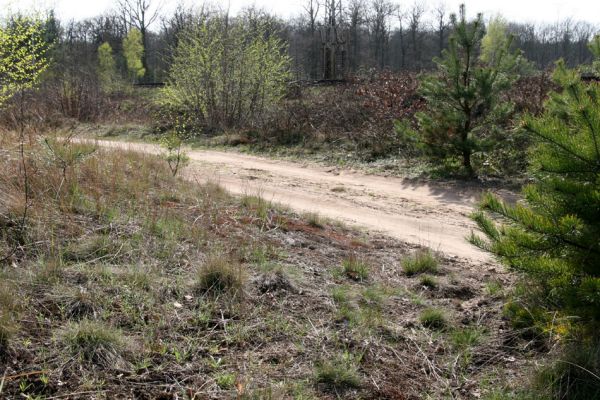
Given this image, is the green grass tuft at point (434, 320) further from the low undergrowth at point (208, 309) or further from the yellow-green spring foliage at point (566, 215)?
the yellow-green spring foliage at point (566, 215)

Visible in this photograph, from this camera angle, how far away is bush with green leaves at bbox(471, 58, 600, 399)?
345 centimetres

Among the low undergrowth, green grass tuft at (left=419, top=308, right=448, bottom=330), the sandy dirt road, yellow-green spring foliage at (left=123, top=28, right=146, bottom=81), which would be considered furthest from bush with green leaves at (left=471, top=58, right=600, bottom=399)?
yellow-green spring foliage at (left=123, top=28, right=146, bottom=81)

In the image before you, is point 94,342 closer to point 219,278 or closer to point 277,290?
point 219,278

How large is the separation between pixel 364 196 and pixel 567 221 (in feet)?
22.4

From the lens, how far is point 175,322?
4035mm

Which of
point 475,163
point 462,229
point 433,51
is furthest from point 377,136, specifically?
point 433,51

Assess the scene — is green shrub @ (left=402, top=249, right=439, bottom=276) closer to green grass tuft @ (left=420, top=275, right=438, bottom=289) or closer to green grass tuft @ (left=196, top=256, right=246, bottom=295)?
green grass tuft @ (left=420, top=275, right=438, bottom=289)

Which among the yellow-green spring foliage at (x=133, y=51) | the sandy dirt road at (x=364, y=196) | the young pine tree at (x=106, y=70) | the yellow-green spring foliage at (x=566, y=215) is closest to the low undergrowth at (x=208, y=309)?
the yellow-green spring foliage at (x=566, y=215)

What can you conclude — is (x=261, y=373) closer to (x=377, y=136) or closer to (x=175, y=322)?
(x=175, y=322)

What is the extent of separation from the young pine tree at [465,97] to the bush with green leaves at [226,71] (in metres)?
8.68

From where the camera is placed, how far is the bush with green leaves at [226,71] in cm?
1898

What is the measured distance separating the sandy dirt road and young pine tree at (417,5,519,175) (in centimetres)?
97

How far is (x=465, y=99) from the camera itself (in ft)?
36.1

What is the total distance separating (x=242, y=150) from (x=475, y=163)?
22.1ft
